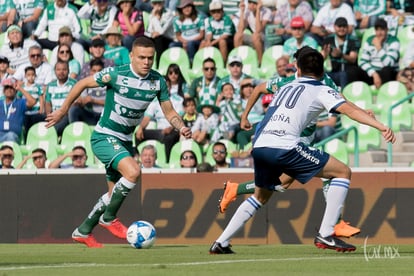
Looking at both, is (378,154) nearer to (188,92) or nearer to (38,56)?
(188,92)

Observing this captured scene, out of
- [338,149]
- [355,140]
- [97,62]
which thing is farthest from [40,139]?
[355,140]

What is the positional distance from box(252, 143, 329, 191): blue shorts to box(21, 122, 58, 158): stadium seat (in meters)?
9.26

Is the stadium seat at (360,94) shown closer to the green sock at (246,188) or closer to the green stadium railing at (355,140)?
the green stadium railing at (355,140)

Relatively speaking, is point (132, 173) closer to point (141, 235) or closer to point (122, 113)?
point (141, 235)

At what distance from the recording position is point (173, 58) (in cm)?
2184

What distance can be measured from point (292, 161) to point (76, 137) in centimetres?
932

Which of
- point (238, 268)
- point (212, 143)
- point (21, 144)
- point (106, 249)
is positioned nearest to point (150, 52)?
point (106, 249)

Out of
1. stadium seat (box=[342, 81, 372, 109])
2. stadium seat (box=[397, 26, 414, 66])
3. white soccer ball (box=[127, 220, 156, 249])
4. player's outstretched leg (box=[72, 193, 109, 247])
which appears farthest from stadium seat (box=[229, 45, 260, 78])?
white soccer ball (box=[127, 220, 156, 249])

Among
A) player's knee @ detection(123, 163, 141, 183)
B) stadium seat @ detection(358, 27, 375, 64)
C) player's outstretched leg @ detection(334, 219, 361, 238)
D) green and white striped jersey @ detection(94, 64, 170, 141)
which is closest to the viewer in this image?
player's outstretched leg @ detection(334, 219, 361, 238)

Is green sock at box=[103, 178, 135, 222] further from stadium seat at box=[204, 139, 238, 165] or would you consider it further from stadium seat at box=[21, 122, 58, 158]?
stadium seat at box=[21, 122, 58, 158]

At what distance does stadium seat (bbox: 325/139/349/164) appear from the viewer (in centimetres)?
1875

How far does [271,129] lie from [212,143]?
8.02 meters

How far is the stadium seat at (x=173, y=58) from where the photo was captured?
21719mm

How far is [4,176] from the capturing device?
17.4 meters
